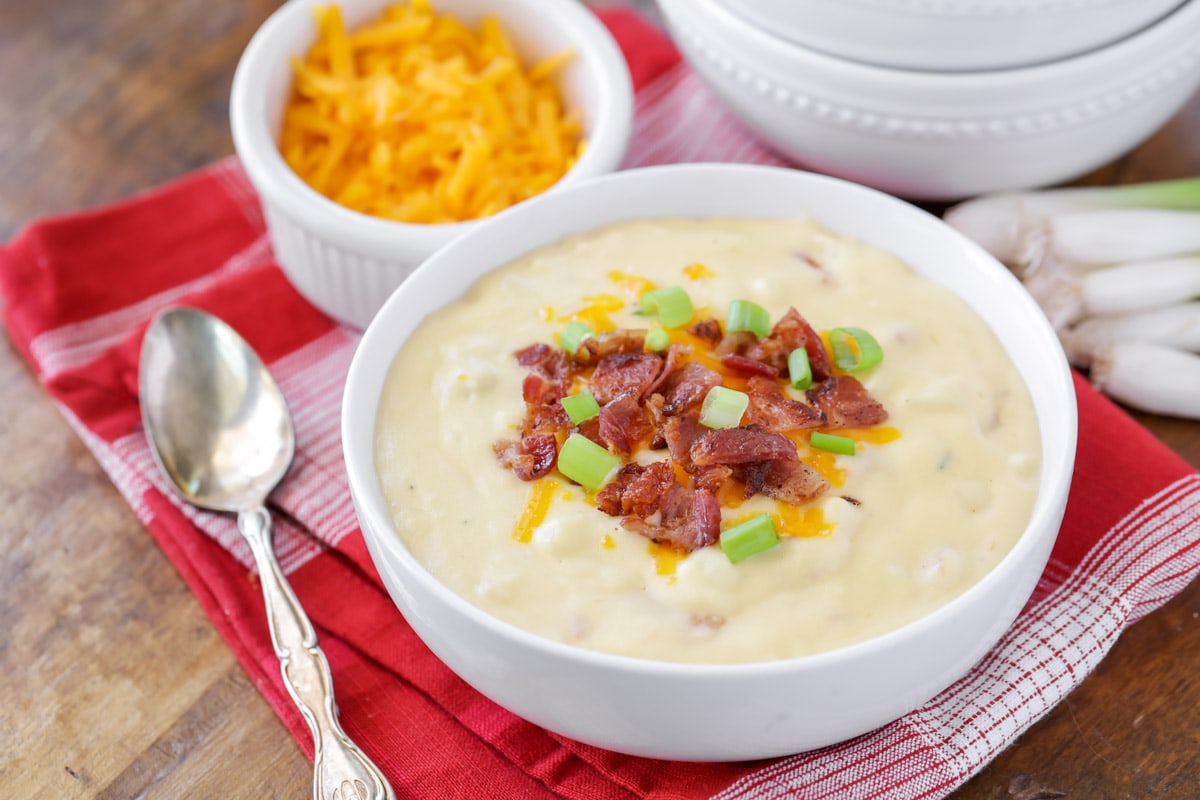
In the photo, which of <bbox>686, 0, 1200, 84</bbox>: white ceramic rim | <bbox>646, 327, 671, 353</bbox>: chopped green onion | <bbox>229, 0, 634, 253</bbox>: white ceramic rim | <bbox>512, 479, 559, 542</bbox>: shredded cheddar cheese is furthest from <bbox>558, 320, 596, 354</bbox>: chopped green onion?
<bbox>686, 0, 1200, 84</bbox>: white ceramic rim

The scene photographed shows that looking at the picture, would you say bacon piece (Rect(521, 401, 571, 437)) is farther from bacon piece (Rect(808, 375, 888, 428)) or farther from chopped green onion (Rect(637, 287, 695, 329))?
bacon piece (Rect(808, 375, 888, 428))

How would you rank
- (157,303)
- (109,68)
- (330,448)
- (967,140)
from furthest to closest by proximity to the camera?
1. (109,68)
2. (157,303)
3. (967,140)
4. (330,448)

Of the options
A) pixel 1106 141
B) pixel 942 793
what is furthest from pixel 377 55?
pixel 942 793

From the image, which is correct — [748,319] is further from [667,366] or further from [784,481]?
[784,481]

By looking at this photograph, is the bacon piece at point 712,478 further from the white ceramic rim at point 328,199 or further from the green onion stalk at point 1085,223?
the green onion stalk at point 1085,223

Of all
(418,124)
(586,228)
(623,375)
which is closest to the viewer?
(623,375)

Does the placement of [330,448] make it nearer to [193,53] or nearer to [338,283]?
[338,283]

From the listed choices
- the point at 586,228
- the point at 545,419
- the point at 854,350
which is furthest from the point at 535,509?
the point at 586,228
